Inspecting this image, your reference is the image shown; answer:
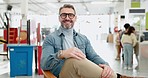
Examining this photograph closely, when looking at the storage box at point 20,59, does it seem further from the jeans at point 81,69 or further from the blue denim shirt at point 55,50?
the jeans at point 81,69

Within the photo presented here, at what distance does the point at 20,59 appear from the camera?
17.1ft

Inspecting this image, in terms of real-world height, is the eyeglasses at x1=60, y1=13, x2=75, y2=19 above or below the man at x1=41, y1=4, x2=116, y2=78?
above

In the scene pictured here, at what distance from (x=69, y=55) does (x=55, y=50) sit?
470mm

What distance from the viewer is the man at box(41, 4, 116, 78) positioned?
184 cm

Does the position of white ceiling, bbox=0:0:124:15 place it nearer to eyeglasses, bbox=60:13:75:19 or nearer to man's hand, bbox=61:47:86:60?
eyeglasses, bbox=60:13:75:19

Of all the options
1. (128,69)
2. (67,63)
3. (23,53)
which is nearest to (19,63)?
(23,53)

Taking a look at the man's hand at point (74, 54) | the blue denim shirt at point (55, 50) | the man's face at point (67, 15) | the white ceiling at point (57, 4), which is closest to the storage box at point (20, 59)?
the blue denim shirt at point (55, 50)

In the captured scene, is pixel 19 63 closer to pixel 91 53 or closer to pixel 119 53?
pixel 91 53

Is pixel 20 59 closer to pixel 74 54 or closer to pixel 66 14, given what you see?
pixel 66 14

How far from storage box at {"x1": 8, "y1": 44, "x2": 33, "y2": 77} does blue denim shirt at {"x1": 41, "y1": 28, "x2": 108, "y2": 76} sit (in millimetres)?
2957

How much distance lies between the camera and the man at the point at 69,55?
6.04 feet

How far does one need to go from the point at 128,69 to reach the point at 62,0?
33.1 feet

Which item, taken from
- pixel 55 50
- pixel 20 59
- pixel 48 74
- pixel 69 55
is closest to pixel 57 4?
pixel 20 59

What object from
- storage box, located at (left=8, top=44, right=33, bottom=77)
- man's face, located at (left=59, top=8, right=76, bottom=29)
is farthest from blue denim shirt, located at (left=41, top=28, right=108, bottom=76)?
storage box, located at (left=8, top=44, right=33, bottom=77)
